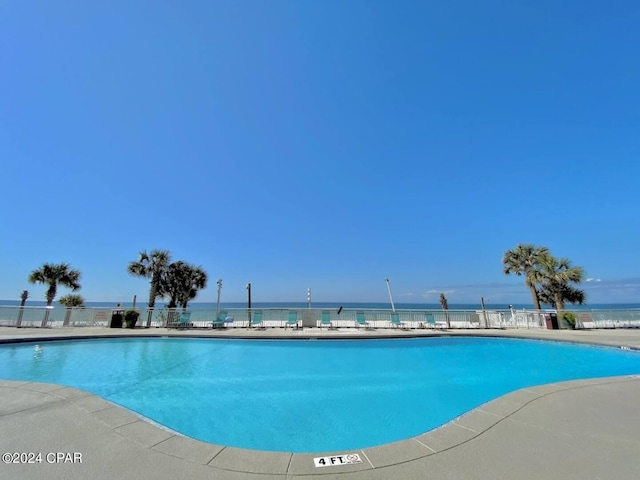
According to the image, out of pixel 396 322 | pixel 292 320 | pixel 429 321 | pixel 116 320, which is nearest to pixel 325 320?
pixel 292 320

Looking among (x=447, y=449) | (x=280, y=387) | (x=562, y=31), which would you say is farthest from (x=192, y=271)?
(x=562, y=31)

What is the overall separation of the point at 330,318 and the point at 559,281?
15303mm

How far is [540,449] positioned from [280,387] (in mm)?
4877

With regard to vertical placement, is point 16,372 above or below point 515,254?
below

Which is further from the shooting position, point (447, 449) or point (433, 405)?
point (433, 405)

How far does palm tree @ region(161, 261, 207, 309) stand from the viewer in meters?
19.0

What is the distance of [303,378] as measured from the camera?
7195 millimetres

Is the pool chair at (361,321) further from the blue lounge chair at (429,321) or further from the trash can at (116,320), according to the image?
the trash can at (116,320)

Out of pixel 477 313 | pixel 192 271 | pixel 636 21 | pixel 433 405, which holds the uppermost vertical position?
pixel 636 21

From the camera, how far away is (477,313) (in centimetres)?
1647

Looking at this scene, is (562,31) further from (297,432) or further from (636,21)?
(297,432)

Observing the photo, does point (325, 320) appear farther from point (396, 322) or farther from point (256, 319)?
point (396, 322)

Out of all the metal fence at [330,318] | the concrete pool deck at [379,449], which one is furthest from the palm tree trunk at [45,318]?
the concrete pool deck at [379,449]

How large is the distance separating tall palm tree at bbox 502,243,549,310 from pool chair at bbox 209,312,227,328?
773 inches
